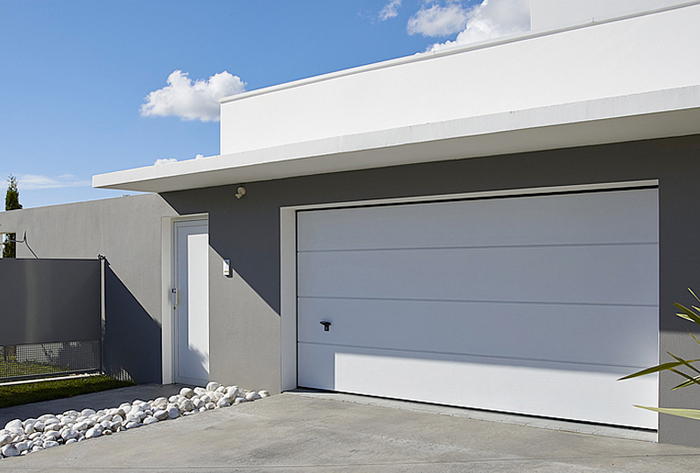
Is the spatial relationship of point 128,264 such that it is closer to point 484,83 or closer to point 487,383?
point 487,383

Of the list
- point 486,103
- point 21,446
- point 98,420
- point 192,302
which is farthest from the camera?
point 192,302

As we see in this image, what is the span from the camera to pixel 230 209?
827cm

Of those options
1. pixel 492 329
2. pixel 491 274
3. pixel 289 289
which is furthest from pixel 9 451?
pixel 491 274

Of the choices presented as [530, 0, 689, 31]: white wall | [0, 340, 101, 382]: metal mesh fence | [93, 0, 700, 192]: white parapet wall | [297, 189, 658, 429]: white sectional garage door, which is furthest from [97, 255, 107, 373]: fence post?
[530, 0, 689, 31]: white wall

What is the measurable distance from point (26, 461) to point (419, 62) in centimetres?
569

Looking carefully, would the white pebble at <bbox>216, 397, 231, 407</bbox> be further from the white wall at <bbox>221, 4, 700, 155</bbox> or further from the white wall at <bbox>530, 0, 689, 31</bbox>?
the white wall at <bbox>530, 0, 689, 31</bbox>

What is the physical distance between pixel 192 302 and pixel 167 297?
0.47m

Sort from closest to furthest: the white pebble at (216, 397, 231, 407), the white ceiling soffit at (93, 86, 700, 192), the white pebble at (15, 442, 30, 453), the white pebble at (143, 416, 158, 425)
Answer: the white ceiling soffit at (93, 86, 700, 192), the white pebble at (15, 442, 30, 453), the white pebble at (143, 416, 158, 425), the white pebble at (216, 397, 231, 407)

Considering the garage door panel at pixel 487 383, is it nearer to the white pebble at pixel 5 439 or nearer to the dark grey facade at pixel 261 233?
the dark grey facade at pixel 261 233

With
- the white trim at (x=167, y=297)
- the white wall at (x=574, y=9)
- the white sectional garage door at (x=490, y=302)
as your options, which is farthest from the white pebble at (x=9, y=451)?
the white wall at (x=574, y=9)

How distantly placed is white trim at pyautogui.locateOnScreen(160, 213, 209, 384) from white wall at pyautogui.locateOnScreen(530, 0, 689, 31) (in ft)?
18.2

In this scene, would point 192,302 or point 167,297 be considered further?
point 167,297

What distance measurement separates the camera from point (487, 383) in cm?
634

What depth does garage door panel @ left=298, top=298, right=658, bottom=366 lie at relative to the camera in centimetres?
560
